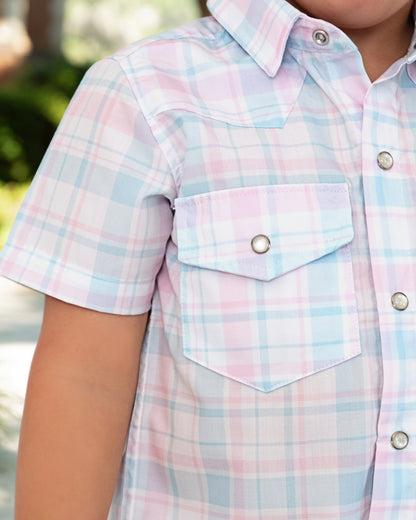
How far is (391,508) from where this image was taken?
1.32 metres

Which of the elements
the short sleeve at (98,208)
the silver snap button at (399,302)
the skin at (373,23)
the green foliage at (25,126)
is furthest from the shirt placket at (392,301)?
the green foliage at (25,126)

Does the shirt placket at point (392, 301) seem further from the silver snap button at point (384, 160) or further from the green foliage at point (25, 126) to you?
the green foliage at point (25, 126)

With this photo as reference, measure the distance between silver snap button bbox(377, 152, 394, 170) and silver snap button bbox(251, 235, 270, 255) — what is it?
19 cm

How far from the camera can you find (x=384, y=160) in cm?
134

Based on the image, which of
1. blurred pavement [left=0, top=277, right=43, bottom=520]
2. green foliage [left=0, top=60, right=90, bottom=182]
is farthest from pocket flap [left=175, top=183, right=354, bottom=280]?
green foliage [left=0, top=60, right=90, bottom=182]

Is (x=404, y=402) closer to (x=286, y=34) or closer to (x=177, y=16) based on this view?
(x=286, y=34)

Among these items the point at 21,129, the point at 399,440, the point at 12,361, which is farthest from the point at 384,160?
the point at 21,129

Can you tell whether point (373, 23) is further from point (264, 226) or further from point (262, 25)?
point (264, 226)

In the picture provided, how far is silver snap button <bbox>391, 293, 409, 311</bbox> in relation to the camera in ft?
4.29

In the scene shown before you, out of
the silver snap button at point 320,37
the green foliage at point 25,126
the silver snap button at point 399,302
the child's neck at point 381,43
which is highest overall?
A: the silver snap button at point 320,37

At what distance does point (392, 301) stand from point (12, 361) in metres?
4.35

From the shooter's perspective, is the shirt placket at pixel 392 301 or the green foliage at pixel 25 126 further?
the green foliage at pixel 25 126

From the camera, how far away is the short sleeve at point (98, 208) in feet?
4.27

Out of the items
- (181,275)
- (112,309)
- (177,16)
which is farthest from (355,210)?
(177,16)
